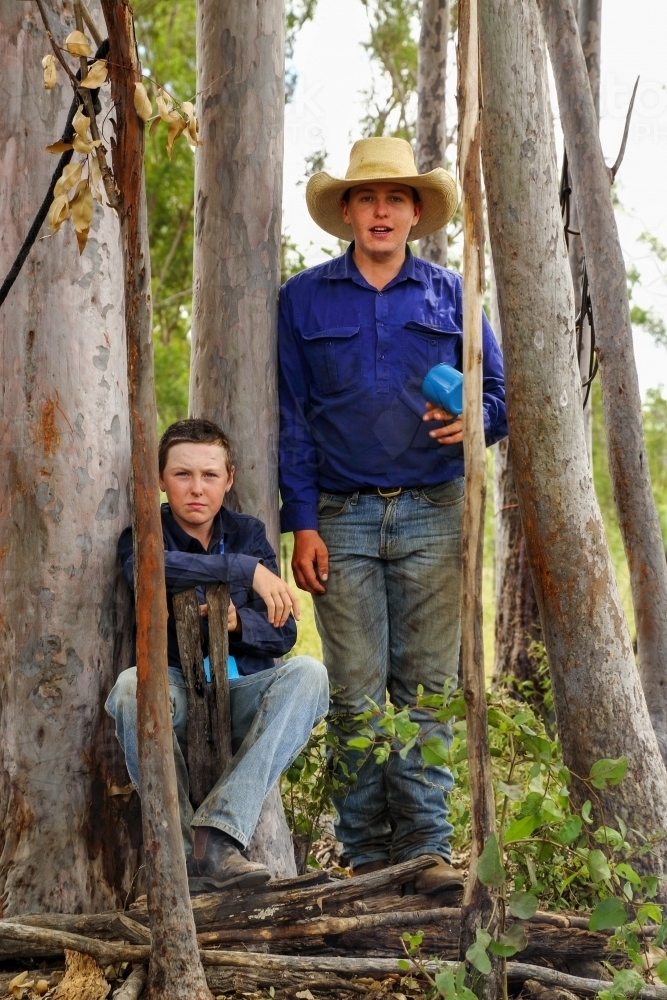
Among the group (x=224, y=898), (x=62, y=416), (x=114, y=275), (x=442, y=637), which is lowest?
(x=224, y=898)

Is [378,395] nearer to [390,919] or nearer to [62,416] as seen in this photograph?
[62,416]

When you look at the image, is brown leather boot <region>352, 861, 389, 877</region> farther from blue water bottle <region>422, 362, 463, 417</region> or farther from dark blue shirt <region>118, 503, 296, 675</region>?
blue water bottle <region>422, 362, 463, 417</region>

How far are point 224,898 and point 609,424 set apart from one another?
278cm

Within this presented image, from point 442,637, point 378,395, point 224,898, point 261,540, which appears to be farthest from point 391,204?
point 224,898

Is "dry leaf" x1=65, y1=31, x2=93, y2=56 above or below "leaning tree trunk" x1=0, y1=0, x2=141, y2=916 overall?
above

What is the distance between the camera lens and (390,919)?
11.0 ft

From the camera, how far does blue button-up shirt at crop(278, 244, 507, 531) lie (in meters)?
3.85

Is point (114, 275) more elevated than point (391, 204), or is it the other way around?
point (391, 204)

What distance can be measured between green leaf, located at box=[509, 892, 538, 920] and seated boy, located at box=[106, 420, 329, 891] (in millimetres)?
729

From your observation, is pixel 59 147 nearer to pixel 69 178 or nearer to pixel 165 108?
pixel 69 178

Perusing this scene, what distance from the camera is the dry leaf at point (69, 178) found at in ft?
8.63

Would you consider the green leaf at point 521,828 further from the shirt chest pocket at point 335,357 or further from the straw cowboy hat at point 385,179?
the straw cowboy hat at point 385,179

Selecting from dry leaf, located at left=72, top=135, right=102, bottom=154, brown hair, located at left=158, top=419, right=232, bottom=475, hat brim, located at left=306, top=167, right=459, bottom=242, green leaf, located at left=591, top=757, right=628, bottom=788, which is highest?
hat brim, located at left=306, top=167, right=459, bottom=242

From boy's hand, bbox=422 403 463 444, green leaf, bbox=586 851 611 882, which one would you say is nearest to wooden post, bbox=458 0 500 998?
green leaf, bbox=586 851 611 882
